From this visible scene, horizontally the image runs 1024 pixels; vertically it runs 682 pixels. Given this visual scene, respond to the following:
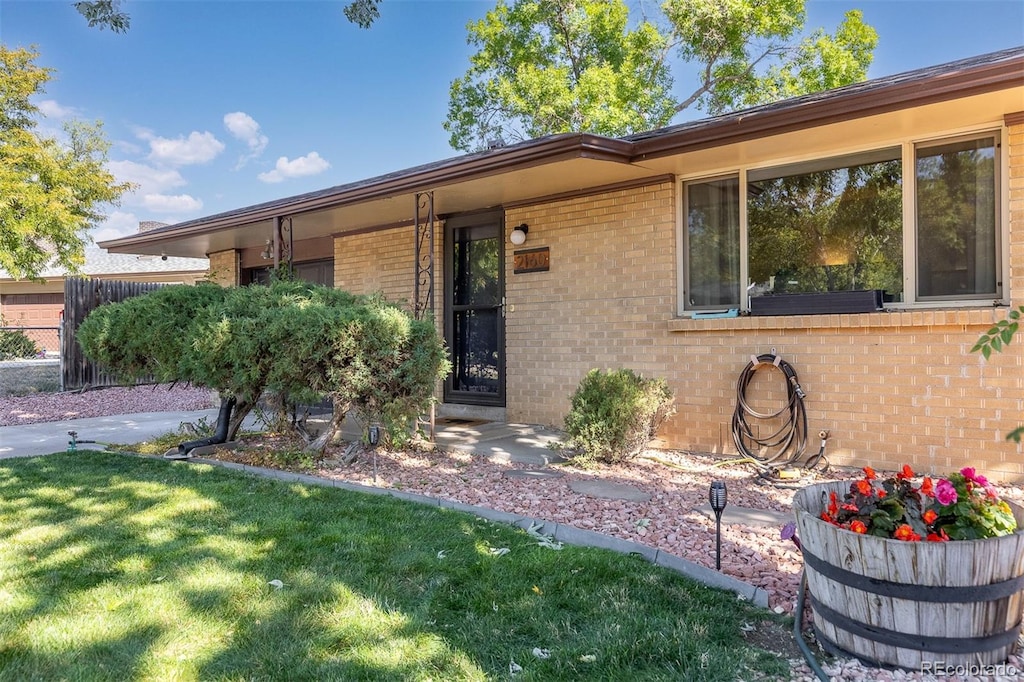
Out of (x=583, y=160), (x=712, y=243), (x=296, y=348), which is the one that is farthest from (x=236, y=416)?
(x=712, y=243)

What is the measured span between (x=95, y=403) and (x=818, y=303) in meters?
10.7

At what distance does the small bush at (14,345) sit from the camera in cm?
1339

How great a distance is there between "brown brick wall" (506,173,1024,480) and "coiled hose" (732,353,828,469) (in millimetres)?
100

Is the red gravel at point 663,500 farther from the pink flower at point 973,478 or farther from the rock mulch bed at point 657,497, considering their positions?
the pink flower at point 973,478

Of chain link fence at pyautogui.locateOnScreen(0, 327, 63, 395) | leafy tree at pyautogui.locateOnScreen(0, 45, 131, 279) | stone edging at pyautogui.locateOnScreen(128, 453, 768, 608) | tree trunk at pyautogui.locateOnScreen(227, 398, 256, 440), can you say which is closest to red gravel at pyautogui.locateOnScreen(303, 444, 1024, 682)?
stone edging at pyautogui.locateOnScreen(128, 453, 768, 608)

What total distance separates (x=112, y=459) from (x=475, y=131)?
1590 centimetres

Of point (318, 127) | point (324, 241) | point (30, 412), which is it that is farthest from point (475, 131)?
point (30, 412)

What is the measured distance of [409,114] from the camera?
16984mm

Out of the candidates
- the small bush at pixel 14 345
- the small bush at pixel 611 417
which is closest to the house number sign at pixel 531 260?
the small bush at pixel 611 417

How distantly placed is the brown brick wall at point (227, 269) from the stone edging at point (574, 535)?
7166 mm

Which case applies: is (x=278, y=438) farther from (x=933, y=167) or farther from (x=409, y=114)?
(x=409, y=114)

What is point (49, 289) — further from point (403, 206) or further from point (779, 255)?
point (779, 255)

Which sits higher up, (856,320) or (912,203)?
(912,203)

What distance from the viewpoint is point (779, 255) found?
18.5 feet
